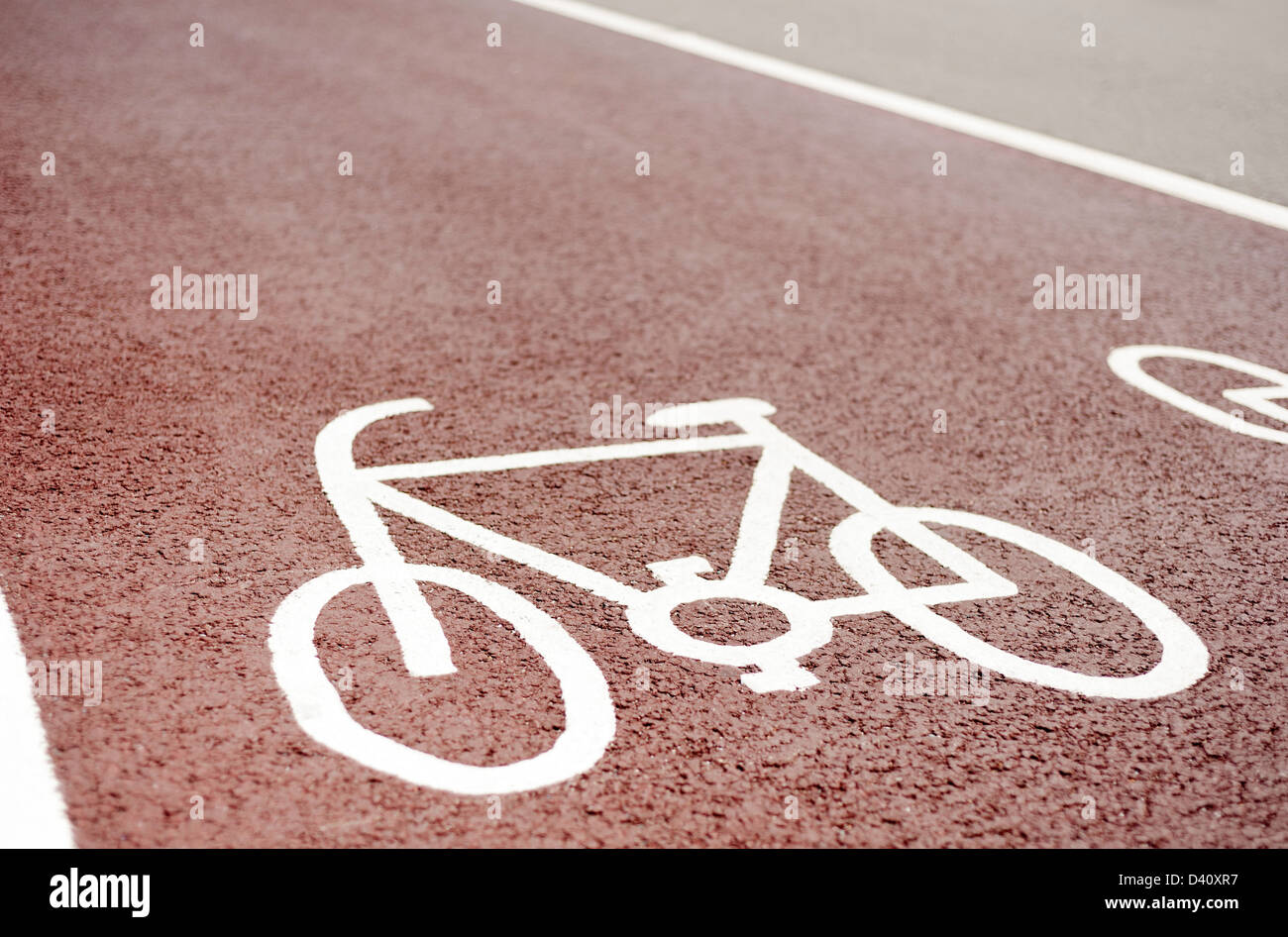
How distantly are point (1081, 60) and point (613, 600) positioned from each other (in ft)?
31.6

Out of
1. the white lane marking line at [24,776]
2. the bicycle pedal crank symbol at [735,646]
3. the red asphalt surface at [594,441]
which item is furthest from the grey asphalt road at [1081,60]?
the white lane marking line at [24,776]

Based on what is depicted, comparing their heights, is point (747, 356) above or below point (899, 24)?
below

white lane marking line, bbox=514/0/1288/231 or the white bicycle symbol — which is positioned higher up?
white lane marking line, bbox=514/0/1288/231

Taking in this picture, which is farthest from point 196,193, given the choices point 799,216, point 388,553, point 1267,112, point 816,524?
point 1267,112

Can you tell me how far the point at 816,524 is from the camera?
14.2ft

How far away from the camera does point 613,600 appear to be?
12.5 ft

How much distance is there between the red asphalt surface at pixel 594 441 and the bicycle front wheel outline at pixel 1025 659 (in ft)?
0.19

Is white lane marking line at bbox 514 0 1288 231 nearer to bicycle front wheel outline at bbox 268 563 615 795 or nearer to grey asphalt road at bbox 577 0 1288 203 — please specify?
grey asphalt road at bbox 577 0 1288 203

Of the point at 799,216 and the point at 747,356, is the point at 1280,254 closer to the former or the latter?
the point at 799,216

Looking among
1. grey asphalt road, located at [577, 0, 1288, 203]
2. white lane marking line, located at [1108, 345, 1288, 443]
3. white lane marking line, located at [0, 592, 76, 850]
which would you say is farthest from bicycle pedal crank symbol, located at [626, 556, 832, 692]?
grey asphalt road, located at [577, 0, 1288, 203]

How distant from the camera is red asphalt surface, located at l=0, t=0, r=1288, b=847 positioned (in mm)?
3129

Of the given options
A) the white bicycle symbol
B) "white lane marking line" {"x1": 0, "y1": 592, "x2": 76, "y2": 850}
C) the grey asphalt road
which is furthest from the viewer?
the grey asphalt road

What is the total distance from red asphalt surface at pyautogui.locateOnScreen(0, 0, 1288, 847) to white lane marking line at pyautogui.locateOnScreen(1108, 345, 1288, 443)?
0.35ft

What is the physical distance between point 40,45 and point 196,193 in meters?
3.88
